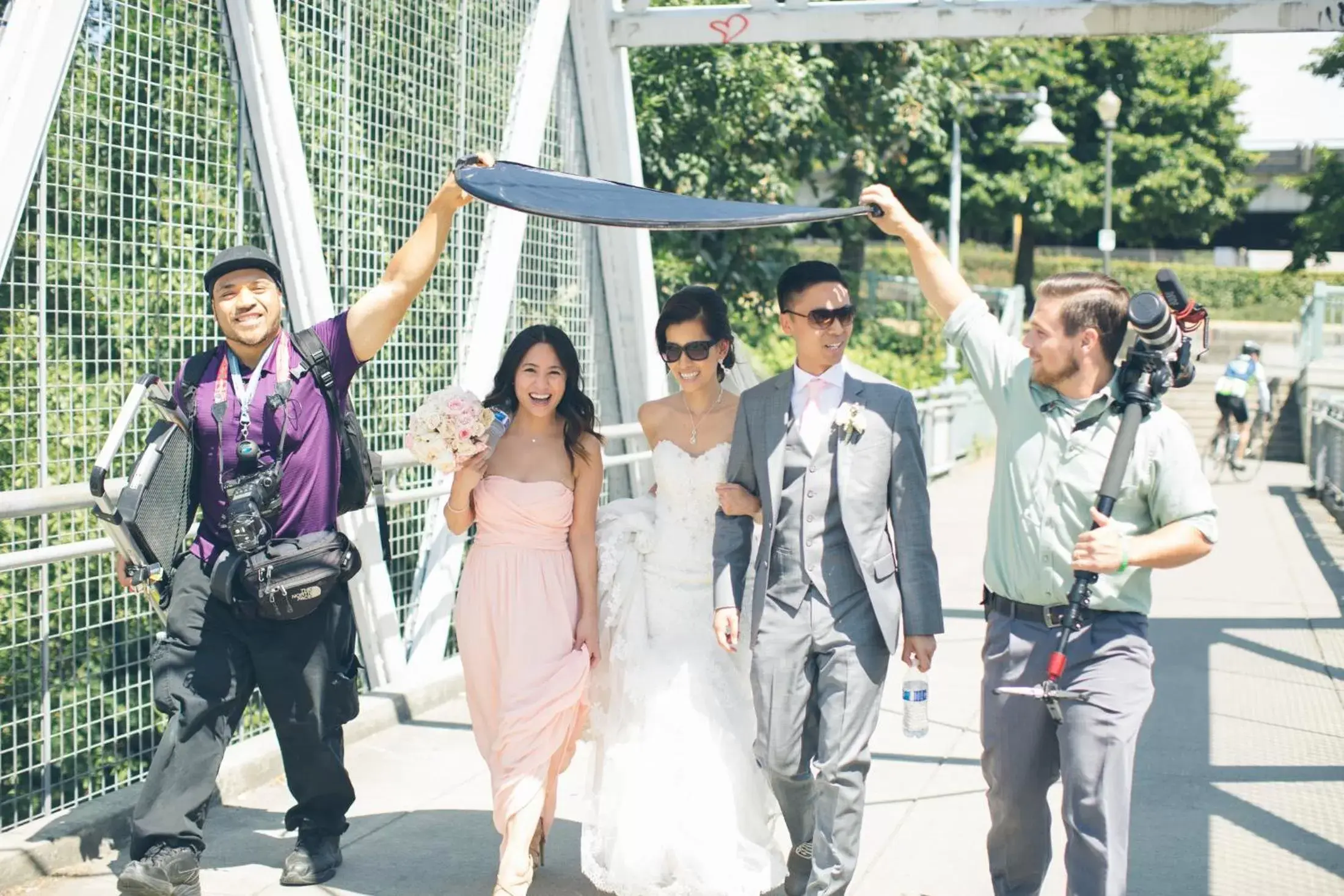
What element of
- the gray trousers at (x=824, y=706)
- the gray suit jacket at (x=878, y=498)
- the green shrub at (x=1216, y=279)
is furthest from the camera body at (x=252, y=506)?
the green shrub at (x=1216, y=279)

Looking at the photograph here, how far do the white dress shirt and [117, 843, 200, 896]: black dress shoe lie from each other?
7.38 ft

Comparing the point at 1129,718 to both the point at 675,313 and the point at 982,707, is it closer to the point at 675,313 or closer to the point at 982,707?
the point at 982,707

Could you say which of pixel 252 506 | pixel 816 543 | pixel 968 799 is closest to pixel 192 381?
pixel 252 506

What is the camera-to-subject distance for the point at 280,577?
4.48 meters

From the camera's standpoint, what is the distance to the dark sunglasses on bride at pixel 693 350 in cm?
473

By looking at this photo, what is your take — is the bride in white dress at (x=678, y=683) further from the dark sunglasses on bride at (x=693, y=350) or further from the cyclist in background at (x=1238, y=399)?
the cyclist in background at (x=1238, y=399)

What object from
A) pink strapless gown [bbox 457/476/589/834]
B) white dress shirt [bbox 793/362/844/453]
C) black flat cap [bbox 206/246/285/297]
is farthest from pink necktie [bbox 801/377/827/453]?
black flat cap [bbox 206/246/285/297]

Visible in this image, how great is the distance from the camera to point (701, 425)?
4840 millimetres

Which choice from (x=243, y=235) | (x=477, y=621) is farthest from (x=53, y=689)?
(x=243, y=235)

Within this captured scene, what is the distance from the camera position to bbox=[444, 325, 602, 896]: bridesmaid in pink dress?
474cm

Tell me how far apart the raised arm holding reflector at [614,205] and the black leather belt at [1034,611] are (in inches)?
44.5

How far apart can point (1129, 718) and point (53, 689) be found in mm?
3653

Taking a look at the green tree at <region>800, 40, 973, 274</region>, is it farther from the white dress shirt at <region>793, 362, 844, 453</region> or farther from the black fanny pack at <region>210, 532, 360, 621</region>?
the black fanny pack at <region>210, 532, 360, 621</region>

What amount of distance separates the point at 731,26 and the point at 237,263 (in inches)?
155
